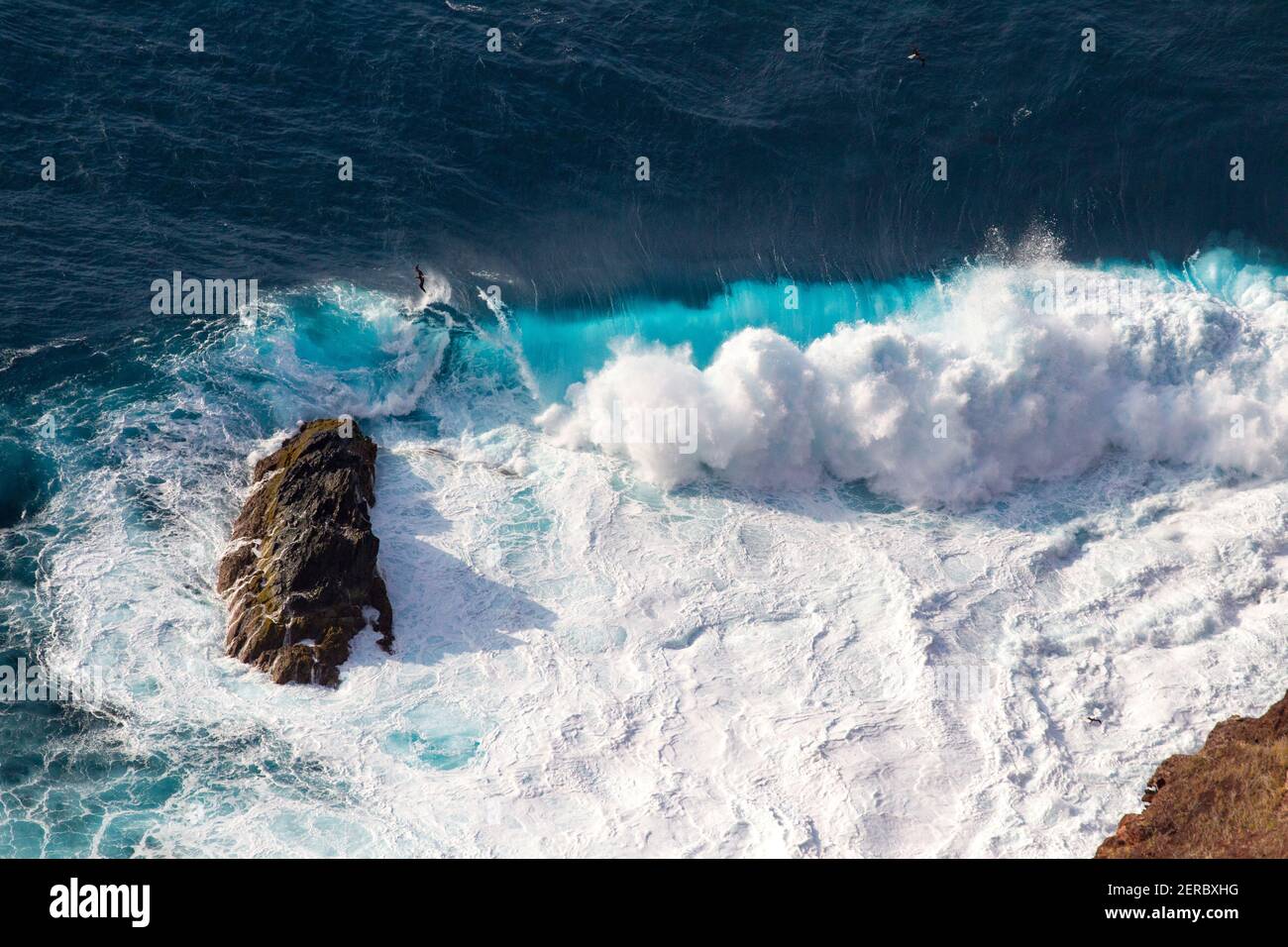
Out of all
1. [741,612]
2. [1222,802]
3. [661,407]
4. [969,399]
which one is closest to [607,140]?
[661,407]

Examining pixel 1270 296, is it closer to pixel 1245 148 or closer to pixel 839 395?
pixel 1245 148

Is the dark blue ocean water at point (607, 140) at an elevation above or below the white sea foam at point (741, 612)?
above

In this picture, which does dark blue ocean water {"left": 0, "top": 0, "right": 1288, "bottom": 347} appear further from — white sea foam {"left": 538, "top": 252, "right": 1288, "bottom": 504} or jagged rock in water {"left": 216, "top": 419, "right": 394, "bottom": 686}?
jagged rock in water {"left": 216, "top": 419, "right": 394, "bottom": 686}

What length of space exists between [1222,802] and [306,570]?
88.4 ft

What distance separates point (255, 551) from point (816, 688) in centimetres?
1823

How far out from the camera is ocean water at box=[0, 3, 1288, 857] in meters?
42.6

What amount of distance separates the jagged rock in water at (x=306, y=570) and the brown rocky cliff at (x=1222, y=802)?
75.2ft

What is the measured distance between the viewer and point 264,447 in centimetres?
5172

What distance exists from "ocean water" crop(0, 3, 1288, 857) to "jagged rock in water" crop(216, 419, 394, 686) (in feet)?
2.86

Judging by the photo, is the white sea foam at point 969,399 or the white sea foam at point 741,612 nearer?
the white sea foam at point 741,612

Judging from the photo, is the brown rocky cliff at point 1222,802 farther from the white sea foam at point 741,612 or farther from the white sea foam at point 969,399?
the white sea foam at point 969,399

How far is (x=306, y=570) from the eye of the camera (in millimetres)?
45938

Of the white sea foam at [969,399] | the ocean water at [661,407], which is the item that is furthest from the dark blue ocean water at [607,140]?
the white sea foam at [969,399]

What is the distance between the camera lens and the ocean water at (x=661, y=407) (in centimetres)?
4259
